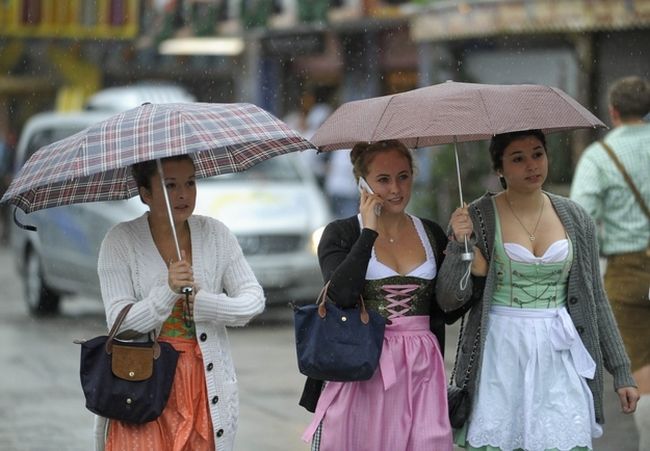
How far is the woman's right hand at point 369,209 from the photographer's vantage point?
4.98m

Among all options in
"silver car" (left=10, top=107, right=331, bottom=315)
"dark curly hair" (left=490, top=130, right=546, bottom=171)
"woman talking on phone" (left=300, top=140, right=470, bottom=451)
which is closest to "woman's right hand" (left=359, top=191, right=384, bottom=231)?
"woman talking on phone" (left=300, top=140, right=470, bottom=451)

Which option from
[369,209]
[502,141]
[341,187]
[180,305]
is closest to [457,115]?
[502,141]

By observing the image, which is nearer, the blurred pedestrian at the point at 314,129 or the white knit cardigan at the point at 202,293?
the white knit cardigan at the point at 202,293

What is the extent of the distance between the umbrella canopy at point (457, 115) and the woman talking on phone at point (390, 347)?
140 mm

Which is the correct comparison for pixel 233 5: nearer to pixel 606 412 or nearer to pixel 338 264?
pixel 606 412

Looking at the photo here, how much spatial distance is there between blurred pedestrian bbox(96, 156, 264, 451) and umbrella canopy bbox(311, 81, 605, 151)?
1.93ft

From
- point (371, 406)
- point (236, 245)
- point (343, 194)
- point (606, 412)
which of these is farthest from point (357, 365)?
point (343, 194)

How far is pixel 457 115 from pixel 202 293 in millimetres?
1109

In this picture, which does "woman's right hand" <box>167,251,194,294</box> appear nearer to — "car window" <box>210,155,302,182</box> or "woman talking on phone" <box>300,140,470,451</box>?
"woman talking on phone" <box>300,140,470,451</box>

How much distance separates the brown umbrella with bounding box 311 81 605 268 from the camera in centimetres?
489

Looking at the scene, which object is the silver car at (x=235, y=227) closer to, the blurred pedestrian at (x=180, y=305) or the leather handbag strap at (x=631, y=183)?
the leather handbag strap at (x=631, y=183)

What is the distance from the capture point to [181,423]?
4.85 m

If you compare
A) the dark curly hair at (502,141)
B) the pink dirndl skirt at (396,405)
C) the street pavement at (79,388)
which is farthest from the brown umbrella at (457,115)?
the street pavement at (79,388)

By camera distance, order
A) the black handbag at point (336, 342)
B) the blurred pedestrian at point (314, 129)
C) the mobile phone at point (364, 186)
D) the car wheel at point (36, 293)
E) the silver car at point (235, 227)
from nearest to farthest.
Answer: the black handbag at point (336, 342) < the mobile phone at point (364, 186) < the silver car at point (235, 227) < the car wheel at point (36, 293) < the blurred pedestrian at point (314, 129)
